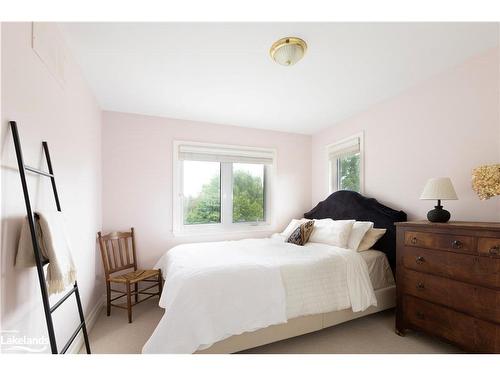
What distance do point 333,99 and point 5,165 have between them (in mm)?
2896

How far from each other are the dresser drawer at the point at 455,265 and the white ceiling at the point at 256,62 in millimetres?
1624

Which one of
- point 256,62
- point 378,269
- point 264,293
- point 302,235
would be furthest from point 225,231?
point 256,62

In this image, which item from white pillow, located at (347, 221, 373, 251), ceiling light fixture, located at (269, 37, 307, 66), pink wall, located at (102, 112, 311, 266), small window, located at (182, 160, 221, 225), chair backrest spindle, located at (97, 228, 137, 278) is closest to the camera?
ceiling light fixture, located at (269, 37, 307, 66)

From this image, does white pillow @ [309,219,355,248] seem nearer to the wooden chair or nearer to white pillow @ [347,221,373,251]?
white pillow @ [347,221,373,251]

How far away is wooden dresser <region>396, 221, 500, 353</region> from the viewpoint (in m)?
1.54

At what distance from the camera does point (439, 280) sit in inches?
71.4

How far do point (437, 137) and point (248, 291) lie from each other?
2314mm

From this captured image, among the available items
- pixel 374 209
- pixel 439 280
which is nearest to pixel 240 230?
pixel 374 209

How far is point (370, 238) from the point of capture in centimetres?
261

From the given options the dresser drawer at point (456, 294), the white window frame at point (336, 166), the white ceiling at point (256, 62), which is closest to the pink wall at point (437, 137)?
the white window frame at point (336, 166)

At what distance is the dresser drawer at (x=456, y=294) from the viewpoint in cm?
154

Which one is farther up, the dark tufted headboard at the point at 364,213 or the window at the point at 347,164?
the window at the point at 347,164

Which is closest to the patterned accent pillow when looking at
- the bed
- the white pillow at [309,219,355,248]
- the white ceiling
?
the white pillow at [309,219,355,248]

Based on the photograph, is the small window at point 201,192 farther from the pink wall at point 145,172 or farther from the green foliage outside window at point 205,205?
the pink wall at point 145,172
